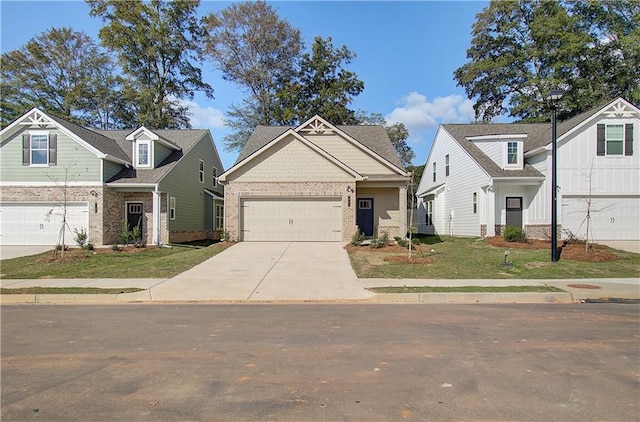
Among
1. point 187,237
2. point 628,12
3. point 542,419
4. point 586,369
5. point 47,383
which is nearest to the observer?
point 542,419

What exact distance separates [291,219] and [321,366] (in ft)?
50.3

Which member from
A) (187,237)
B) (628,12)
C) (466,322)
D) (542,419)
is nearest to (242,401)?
(542,419)

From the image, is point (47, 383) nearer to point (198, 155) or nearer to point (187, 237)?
point (187, 237)

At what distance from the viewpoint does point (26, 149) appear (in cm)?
2080

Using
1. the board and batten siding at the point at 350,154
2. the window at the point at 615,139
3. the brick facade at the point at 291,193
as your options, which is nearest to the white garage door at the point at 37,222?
the brick facade at the point at 291,193

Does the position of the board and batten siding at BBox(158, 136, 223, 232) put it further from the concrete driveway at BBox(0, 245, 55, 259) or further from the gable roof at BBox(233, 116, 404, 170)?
the concrete driveway at BBox(0, 245, 55, 259)

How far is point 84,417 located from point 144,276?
8972 millimetres

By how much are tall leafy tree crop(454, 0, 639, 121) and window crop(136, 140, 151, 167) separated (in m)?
30.7

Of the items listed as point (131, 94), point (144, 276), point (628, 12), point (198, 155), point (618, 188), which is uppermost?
point (628, 12)

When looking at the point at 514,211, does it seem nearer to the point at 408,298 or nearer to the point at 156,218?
the point at 408,298

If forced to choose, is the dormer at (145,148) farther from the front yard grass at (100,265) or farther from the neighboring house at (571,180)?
the neighboring house at (571,180)

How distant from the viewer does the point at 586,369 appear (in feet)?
15.6

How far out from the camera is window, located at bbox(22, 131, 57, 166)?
2073 centimetres

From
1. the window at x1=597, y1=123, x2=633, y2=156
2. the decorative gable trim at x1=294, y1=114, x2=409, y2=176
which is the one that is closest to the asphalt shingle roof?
the decorative gable trim at x1=294, y1=114, x2=409, y2=176
